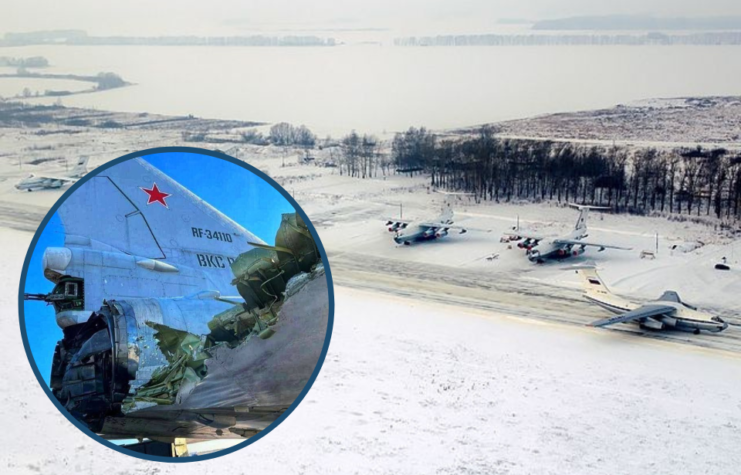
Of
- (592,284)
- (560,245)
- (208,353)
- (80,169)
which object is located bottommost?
(592,284)

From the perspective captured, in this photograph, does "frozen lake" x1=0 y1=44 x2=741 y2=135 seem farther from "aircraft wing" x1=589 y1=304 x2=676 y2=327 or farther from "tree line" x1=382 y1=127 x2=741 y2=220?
"aircraft wing" x1=589 y1=304 x2=676 y2=327

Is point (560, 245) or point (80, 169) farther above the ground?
point (80, 169)

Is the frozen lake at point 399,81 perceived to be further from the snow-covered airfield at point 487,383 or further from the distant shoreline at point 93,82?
the snow-covered airfield at point 487,383

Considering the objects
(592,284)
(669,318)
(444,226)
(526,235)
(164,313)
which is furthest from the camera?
(444,226)

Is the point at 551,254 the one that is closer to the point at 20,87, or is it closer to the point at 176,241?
the point at 176,241

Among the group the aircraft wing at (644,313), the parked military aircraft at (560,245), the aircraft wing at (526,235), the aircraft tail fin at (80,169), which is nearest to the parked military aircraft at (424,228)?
the aircraft wing at (526,235)

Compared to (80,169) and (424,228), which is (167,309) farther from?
(80,169)

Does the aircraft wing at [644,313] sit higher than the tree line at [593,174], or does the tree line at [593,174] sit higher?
the tree line at [593,174]

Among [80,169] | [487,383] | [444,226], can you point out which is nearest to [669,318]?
[487,383]
